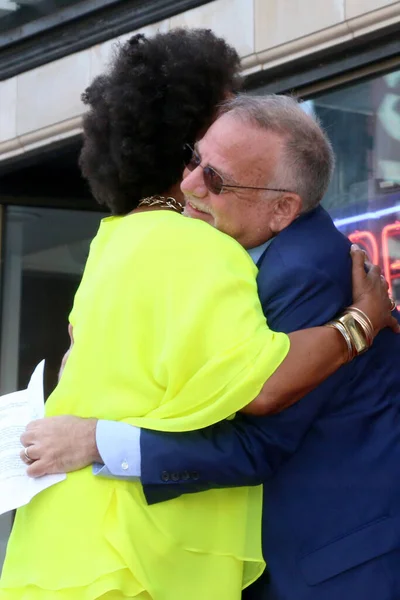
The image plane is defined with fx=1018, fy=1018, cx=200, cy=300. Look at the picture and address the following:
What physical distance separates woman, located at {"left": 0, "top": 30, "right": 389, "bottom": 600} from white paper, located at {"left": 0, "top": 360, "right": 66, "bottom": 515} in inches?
1.7

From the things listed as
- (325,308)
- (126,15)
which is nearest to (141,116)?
(325,308)

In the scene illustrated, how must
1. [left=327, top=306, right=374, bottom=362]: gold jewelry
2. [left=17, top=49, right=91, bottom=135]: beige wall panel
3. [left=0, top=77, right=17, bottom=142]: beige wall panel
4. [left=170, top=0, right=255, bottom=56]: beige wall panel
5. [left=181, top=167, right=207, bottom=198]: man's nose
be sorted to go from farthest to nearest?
[left=0, top=77, right=17, bottom=142]: beige wall panel → [left=17, top=49, right=91, bottom=135]: beige wall panel → [left=170, top=0, right=255, bottom=56]: beige wall panel → [left=181, top=167, right=207, bottom=198]: man's nose → [left=327, top=306, right=374, bottom=362]: gold jewelry

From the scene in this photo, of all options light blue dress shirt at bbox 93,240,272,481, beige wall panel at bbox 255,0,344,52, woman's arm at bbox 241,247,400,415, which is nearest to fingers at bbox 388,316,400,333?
woman's arm at bbox 241,247,400,415

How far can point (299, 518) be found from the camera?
6.88 feet

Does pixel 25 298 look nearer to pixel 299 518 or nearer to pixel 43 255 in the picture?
pixel 43 255

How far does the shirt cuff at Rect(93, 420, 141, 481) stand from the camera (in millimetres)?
2000

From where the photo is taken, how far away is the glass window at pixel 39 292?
23.6 feet

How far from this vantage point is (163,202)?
247 centimetres

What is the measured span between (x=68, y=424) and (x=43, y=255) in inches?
213

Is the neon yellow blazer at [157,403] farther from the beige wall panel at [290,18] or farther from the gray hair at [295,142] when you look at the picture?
the beige wall panel at [290,18]

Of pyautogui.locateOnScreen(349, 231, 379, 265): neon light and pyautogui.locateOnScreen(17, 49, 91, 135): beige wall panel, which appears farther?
pyautogui.locateOnScreen(17, 49, 91, 135): beige wall panel

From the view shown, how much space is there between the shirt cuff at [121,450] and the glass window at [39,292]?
5.24 metres

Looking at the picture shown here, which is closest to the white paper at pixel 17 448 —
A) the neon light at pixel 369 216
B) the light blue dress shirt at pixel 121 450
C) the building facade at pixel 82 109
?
the light blue dress shirt at pixel 121 450

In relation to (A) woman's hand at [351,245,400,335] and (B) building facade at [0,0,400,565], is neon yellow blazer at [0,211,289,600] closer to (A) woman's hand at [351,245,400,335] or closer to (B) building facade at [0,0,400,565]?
(A) woman's hand at [351,245,400,335]
